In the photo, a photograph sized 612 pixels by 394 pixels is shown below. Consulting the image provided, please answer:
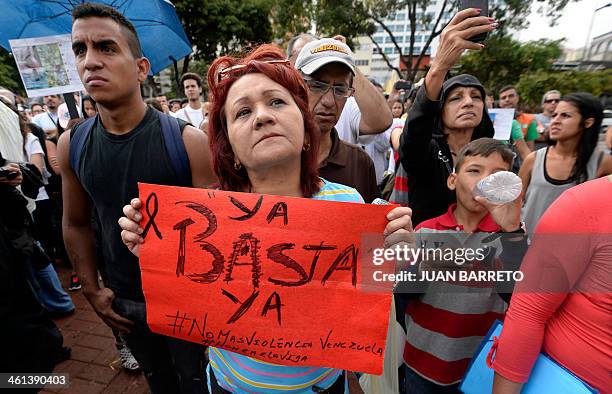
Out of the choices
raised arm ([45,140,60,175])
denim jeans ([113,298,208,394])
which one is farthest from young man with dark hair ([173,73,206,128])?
denim jeans ([113,298,208,394])

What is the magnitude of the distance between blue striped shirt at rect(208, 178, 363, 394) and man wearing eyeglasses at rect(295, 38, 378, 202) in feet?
1.97

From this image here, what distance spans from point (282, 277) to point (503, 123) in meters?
3.92

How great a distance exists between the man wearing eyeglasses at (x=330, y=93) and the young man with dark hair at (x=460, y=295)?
1.75 feet

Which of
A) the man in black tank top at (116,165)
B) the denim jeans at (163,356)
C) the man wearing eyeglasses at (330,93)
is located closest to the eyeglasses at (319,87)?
the man wearing eyeglasses at (330,93)

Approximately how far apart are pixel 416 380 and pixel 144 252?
1494mm

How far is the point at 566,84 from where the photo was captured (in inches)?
596

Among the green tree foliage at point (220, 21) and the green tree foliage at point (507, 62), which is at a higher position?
the green tree foliage at point (220, 21)

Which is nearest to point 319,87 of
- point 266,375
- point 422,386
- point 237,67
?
point 237,67

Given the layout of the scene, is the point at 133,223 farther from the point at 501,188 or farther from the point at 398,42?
the point at 398,42

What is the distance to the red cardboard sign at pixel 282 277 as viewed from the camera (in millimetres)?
1055

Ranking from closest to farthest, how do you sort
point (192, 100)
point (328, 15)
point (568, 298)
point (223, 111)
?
point (568, 298) → point (223, 111) → point (192, 100) → point (328, 15)

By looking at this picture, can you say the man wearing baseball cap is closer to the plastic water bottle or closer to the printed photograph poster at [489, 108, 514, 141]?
the plastic water bottle

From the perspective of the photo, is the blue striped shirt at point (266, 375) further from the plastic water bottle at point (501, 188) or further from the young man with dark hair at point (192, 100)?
the young man with dark hair at point (192, 100)

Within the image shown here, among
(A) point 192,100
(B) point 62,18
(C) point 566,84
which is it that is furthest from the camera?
(C) point 566,84
